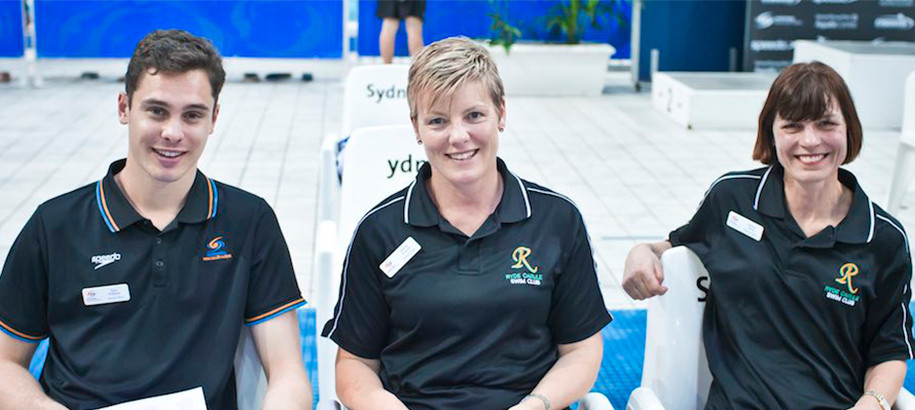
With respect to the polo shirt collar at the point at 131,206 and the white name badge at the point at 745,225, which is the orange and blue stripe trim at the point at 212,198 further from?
the white name badge at the point at 745,225

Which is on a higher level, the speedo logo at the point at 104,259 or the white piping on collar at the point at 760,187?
the white piping on collar at the point at 760,187

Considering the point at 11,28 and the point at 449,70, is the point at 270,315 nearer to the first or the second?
the point at 449,70

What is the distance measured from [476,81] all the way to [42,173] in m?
5.04

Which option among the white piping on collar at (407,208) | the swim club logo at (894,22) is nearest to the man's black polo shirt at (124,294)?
the white piping on collar at (407,208)

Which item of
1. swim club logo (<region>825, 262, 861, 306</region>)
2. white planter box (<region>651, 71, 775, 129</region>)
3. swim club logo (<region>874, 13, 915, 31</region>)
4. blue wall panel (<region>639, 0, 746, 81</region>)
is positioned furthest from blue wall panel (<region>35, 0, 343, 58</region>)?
swim club logo (<region>825, 262, 861, 306</region>)

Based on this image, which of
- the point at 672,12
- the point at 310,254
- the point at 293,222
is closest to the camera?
the point at 310,254

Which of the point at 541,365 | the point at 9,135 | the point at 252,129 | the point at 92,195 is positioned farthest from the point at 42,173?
the point at 541,365

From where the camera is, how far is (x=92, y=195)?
196 cm

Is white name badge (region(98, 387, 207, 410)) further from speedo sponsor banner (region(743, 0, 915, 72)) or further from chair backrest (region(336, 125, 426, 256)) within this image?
speedo sponsor banner (region(743, 0, 915, 72))

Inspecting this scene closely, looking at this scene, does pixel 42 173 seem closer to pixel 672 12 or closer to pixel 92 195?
pixel 92 195

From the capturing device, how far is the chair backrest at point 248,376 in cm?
206

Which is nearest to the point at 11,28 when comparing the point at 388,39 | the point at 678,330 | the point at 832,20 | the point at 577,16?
the point at 388,39

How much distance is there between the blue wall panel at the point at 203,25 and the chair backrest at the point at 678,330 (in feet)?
29.5

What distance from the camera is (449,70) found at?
1.92 metres
